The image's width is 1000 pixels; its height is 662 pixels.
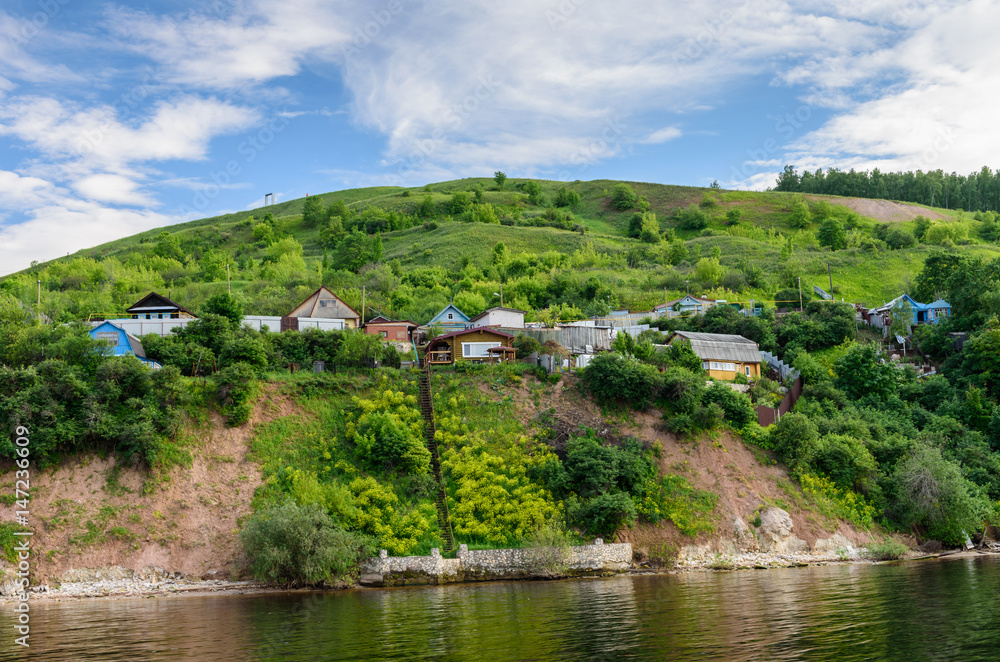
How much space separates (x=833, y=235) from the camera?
4651 inches

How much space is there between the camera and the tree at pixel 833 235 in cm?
11656

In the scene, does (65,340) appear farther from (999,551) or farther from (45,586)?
(999,551)

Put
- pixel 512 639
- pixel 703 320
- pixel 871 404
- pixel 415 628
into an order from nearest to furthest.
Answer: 1. pixel 512 639
2. pixel 415 628
3. pixel 871 404
4. pixel 703 320

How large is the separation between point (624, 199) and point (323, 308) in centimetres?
10538

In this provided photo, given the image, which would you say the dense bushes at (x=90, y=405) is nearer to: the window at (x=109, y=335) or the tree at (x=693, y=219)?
the window at (x=109, y=335)

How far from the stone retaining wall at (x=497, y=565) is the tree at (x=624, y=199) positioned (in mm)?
127633

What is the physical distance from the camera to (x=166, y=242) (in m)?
128

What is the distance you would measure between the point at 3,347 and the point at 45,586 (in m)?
18.2

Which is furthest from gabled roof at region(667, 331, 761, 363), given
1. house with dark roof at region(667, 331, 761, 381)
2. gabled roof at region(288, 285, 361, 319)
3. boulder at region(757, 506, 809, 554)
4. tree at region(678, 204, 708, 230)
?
tree at region(678, 204, 708, 230)

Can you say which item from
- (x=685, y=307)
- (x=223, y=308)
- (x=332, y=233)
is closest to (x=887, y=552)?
(x=685, y=307)

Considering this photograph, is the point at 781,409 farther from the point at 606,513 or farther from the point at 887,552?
the point at 606,513

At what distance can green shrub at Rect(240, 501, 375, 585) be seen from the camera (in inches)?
1448

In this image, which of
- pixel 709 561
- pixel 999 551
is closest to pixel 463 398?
pixel 709 561

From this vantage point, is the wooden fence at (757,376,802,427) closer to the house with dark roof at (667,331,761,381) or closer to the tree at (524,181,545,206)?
the house with dark roof at (667,331,761,381)
